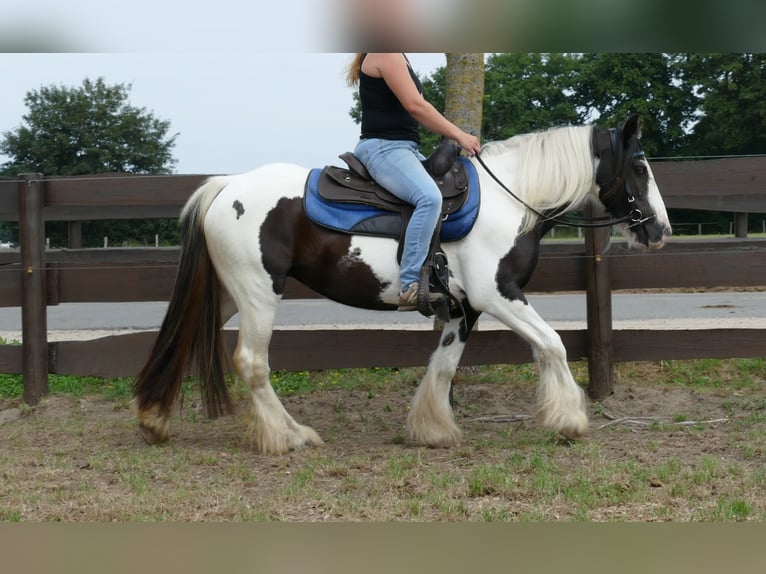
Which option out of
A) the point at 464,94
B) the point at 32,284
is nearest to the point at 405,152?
the point at 464,94

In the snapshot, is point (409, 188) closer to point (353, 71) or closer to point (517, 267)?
point (353, 71)

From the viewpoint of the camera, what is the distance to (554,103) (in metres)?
36.8

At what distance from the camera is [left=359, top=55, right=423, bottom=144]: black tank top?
4598 mm

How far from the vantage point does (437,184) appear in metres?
4.82

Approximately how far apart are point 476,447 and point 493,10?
4.49 m

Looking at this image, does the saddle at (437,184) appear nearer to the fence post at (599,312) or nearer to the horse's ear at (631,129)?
the horse's ear at (631,129)

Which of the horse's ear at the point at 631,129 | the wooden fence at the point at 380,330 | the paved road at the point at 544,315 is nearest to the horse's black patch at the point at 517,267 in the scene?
the horse's ear at the point at 631,129

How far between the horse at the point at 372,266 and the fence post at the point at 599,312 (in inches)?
36.2

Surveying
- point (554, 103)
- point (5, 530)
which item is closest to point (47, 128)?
point (554, 103)

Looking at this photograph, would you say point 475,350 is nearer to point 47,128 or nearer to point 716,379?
point 716,379

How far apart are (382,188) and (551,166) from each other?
1139 millimetres

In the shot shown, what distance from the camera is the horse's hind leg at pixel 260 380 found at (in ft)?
15.8

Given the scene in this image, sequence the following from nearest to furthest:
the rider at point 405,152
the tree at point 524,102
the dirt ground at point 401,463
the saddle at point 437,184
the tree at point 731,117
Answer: the dirt ground at point 401,463
the rider at point 405,152
the saddle at point 437,184
the tree at point 731,117
the tree at point 524,102

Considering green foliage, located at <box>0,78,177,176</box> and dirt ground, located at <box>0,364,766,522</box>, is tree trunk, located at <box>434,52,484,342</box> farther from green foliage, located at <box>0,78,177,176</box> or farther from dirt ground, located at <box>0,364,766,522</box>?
green foliage, located at <box>0,78,177,176</box>
